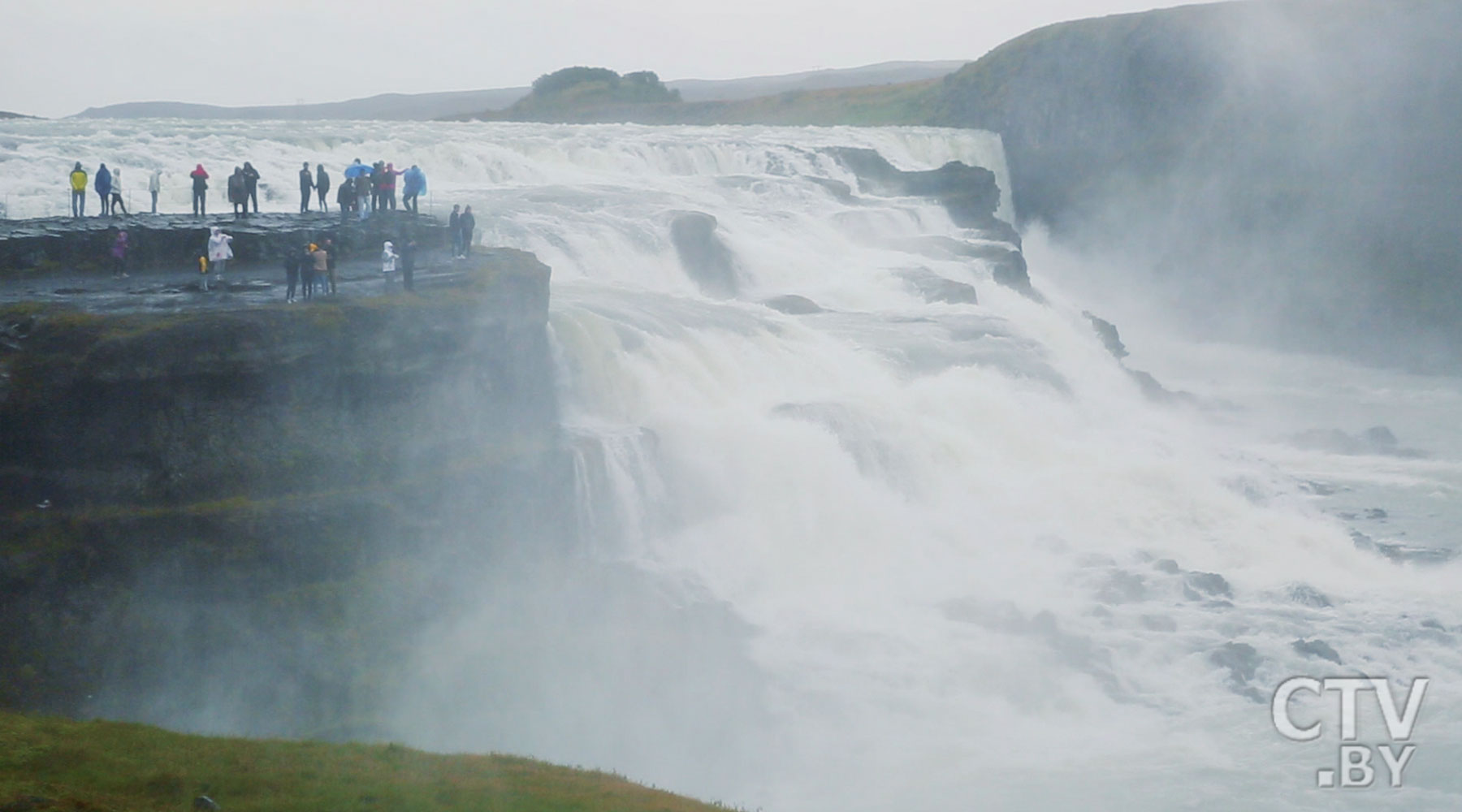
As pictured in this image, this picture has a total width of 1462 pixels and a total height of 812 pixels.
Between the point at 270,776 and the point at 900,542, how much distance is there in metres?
14.7

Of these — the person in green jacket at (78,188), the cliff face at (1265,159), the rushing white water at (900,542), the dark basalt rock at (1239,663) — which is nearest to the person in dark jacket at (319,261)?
the rushing white water at (900,542)

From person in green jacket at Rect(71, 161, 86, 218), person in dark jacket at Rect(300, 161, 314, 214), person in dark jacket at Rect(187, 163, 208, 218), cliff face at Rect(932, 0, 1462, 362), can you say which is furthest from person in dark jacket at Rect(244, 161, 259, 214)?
cliff face at Rect(932, 0, 1462, 362)

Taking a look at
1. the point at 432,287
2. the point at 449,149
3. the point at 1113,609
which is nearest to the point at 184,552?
the point at 432,287

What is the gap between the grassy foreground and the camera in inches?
504

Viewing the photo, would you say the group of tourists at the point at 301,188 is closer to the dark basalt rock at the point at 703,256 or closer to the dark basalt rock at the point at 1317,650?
the dark basalt rock at the point at 703,256

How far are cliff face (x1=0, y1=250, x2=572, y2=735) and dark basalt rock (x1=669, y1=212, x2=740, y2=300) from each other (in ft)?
46.7

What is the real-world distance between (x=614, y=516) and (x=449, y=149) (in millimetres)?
21249

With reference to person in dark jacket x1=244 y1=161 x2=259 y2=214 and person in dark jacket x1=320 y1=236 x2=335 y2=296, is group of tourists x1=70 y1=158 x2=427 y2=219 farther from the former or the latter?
person in dark jacket x1=320 y1=236 x2=335 y2=296

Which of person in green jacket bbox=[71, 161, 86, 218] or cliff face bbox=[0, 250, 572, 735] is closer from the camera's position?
cliff face bbox=[0, 250, 572, 735]

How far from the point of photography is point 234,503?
18.4 meters

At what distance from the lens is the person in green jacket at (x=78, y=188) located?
24.9 m

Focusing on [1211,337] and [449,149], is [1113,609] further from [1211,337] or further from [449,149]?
[1211,337]

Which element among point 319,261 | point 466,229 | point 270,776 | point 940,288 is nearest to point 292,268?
point 319,261

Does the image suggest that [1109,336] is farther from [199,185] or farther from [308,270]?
[308,270]
